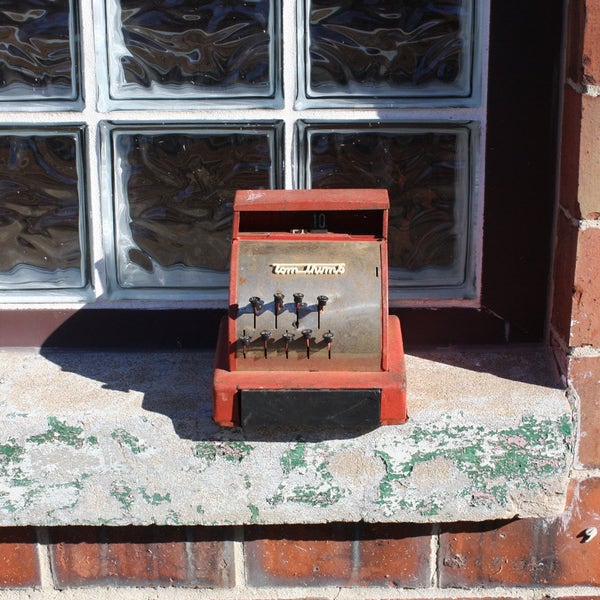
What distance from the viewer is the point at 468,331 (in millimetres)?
1676

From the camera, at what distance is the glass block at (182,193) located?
1.63 m

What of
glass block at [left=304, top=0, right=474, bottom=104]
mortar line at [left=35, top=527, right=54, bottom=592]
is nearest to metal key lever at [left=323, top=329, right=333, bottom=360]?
glass block at [left=304, top=0, right=474, bottom=104]

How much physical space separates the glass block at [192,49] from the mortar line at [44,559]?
0.74 meters

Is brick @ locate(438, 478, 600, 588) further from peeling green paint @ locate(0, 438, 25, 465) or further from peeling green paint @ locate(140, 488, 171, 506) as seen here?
peeling green paint @ locate(0, 438, 25, 465)

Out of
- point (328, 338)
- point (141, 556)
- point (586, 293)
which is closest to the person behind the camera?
point (328, 338)

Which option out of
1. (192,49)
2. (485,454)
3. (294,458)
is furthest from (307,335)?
(192,49)

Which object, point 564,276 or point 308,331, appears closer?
point 308,331

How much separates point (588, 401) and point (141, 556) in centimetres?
78

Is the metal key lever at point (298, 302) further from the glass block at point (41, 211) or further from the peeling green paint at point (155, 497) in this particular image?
the glass block at point (41, 211)

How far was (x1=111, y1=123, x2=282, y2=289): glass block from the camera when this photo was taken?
5.35 feet

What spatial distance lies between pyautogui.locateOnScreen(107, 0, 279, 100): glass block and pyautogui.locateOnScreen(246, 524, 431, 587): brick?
74cm

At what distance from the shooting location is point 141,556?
1.59 meters

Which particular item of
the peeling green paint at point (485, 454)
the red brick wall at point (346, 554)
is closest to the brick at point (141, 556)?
the red brick wall at point (346, 554)

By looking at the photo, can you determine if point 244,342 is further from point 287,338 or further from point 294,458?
point 294,458
